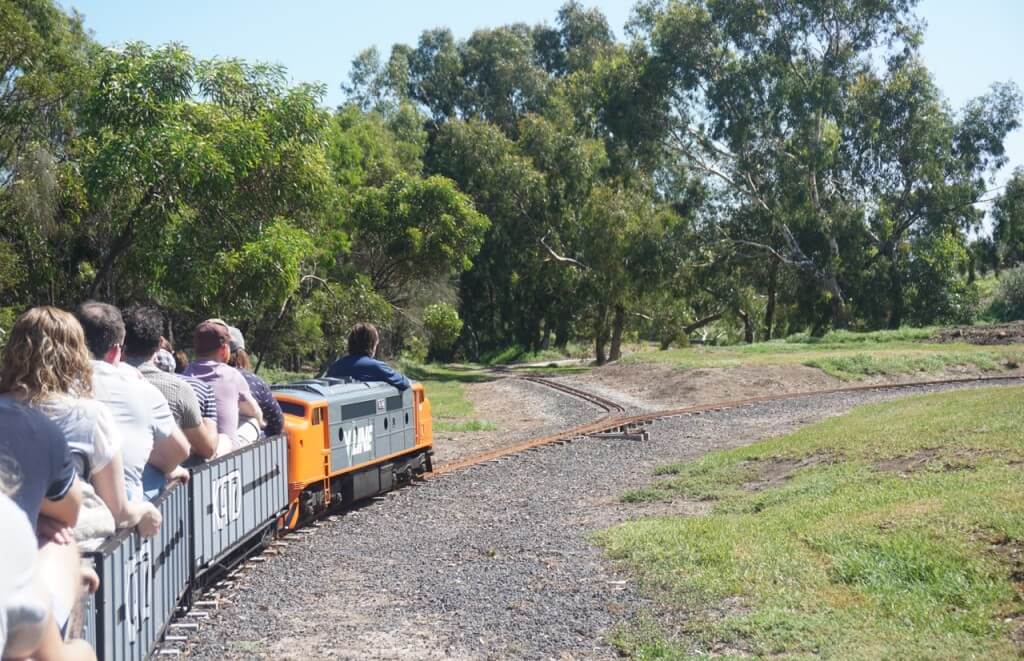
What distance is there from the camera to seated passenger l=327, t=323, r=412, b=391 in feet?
46.6

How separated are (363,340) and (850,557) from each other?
726cm

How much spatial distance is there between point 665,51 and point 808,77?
664 cm

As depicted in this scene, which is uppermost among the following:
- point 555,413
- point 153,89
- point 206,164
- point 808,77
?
point 808,77

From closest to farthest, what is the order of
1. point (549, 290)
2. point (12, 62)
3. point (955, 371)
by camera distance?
1. point (12, 62)
2. point (955, 371)
3. point (549, 290)

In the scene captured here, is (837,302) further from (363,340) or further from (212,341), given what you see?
(212,341)

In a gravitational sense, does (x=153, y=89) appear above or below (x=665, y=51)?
below

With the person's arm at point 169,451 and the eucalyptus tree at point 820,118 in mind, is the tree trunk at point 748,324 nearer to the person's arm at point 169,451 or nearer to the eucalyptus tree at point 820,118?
the eucalyptus tree at point 820,118

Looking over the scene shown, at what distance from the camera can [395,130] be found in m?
66.0

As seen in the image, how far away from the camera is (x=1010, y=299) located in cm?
5691

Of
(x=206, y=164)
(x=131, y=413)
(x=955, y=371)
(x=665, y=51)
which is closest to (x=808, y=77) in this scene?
(x=665, y=51)

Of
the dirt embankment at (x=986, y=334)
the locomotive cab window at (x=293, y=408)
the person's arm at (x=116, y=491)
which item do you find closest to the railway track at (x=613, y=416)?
the locomotive cab window at (x=293, y=408)

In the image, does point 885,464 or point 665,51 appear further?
point 665,51

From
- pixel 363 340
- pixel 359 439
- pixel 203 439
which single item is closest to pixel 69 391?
pixel 203 439

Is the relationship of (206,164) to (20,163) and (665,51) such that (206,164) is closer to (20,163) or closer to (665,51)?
(20,163)
